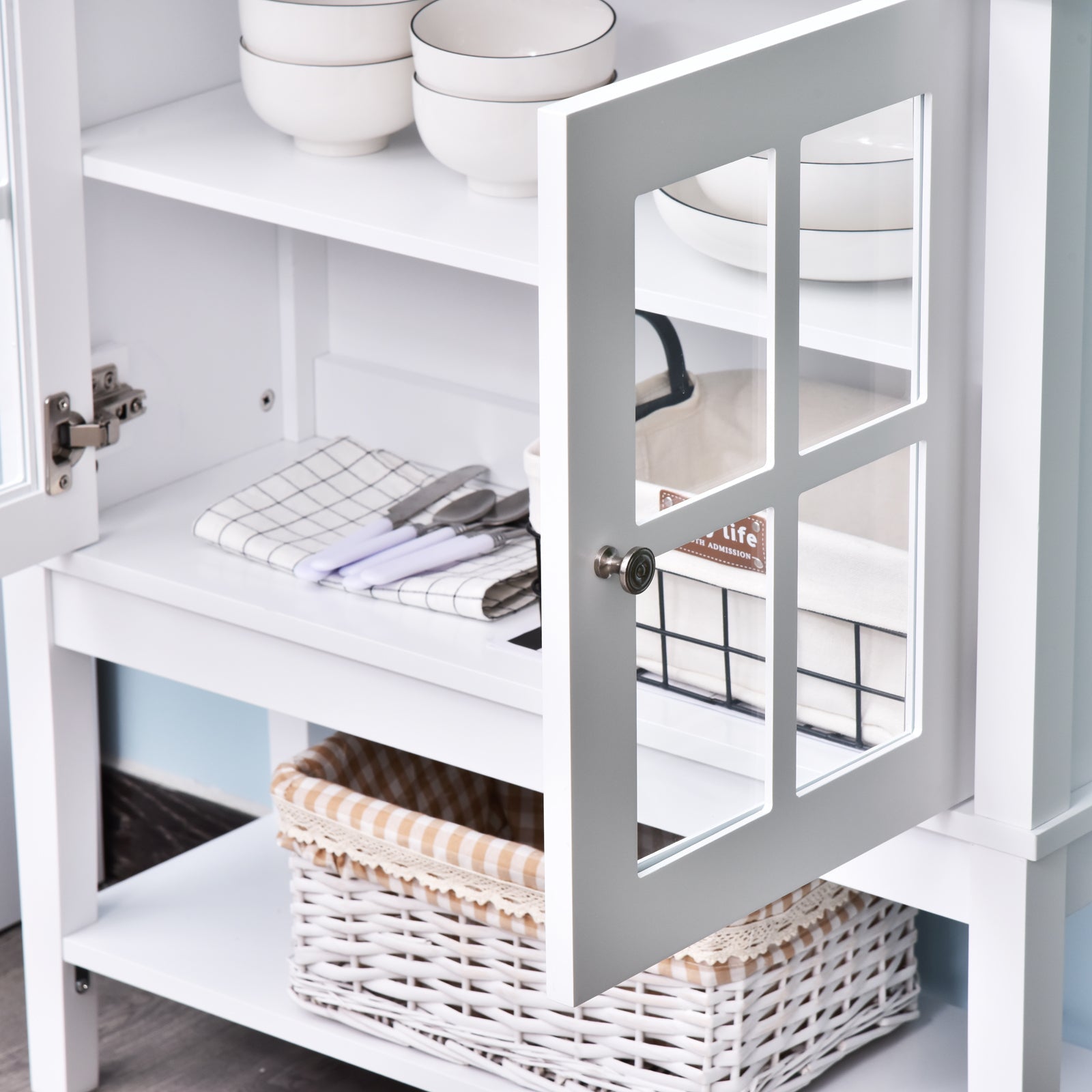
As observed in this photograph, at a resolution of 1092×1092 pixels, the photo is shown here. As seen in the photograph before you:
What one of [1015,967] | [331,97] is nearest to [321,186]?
[331,97]

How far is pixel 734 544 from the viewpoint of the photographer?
96cm

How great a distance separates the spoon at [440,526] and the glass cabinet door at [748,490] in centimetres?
56

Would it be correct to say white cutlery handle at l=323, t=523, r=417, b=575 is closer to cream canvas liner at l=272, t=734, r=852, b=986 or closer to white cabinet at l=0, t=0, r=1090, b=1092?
white cabinet at l=0, t=0, r=1090, b=1092

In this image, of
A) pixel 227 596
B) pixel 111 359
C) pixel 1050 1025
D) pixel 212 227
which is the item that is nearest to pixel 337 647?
pixel 227 596

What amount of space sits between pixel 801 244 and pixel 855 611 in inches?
8.7

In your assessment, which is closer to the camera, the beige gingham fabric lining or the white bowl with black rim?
the white bowl with black rim

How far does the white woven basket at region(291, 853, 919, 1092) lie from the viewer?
1.42m

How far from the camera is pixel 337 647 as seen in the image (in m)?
1.45

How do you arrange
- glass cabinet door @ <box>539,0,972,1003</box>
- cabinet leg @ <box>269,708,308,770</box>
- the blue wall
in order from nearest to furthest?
glass cabinet door @ <box>539,0,972,1003</box>, cabinet leg @ <box>269,708,308,770</box>, the blue wall

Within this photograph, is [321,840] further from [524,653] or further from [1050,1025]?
[1050,1025]

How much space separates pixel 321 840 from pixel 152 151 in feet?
1.88

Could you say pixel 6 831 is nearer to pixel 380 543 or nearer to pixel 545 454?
pixel 380 543

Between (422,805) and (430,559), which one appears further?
(422,805)

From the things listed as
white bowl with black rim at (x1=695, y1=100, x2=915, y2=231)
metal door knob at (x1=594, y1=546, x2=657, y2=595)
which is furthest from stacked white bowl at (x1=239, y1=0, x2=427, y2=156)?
metal door knob at (x1=594, y1=546, x2=657, y2=595)
